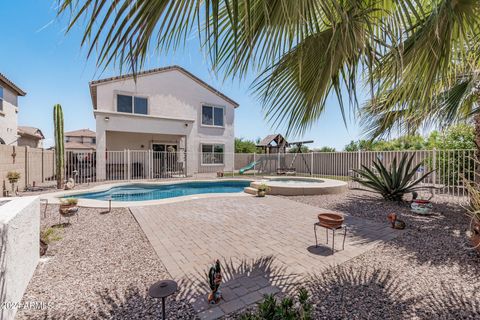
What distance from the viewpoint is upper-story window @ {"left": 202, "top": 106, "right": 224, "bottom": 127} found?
19.2m

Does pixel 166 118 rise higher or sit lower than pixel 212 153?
higher

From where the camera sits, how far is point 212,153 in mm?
19203

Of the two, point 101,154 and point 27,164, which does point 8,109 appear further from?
point 101,154

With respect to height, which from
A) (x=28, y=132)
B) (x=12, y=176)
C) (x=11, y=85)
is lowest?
(x=12, y=176)

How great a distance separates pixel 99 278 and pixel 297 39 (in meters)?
3.94

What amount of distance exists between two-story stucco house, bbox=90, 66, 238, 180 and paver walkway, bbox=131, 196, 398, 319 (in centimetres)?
945

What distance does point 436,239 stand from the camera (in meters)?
4.38

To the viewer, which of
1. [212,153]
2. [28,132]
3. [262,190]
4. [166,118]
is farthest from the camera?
[28,132]

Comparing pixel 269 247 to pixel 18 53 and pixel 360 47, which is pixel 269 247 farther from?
pixel 18 53

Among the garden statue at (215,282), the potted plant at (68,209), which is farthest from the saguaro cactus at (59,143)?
the garden statue at (215,282)

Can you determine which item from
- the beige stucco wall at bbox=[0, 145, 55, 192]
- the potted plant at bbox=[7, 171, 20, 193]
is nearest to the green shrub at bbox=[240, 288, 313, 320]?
the potted plant at bbox=[7, 171, 20, 193]

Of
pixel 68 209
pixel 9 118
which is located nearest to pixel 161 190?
pixel 68 209

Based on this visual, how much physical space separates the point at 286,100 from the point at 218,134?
57.0ft

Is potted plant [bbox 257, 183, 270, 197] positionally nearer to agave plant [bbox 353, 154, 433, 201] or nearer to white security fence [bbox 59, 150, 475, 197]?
agave plant [bbox 353, 154, 433, 201]
